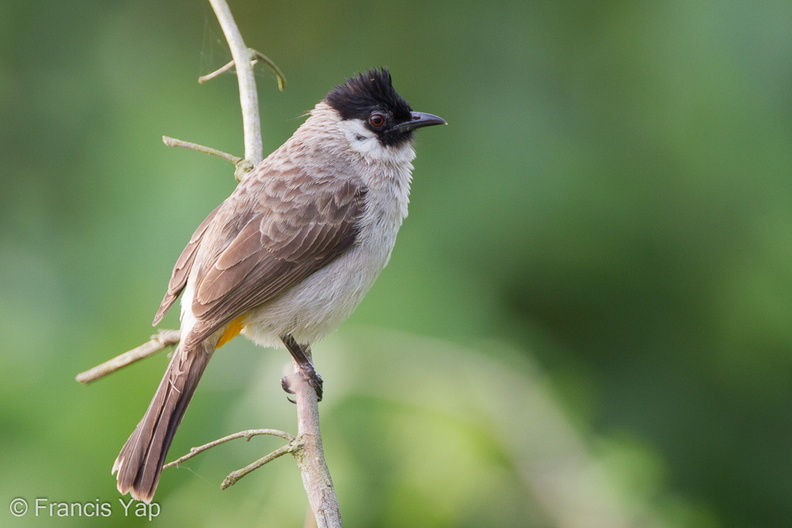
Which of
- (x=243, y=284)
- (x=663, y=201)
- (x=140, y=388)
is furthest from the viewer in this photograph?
(x=663, y=201)

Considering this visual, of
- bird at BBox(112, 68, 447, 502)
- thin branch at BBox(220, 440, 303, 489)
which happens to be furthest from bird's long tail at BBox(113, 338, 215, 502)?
thin branch at BBox(220, 440, 303, 489)

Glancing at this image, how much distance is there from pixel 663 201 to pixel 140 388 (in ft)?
8.09

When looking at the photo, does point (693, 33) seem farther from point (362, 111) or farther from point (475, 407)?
point (475, 407)

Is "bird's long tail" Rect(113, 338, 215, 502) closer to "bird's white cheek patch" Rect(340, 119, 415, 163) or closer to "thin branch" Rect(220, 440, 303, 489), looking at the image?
"thin branch" Rect(220, 440, 303, 489)

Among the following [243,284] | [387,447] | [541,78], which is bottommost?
[387,447]

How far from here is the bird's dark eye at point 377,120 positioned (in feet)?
11.7

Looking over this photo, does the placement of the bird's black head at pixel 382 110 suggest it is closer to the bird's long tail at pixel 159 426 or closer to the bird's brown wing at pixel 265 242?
the bird's brown wing at pixel 265 242

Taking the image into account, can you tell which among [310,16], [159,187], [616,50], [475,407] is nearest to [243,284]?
[475,407]

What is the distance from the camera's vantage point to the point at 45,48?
464cm

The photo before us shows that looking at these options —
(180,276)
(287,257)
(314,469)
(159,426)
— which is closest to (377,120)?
(287,257)

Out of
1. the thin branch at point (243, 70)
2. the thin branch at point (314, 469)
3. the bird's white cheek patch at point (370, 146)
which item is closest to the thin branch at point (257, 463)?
the thin branch at point (314, 469)

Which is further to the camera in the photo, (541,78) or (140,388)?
(541,78)

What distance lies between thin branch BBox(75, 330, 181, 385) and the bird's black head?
1079mm

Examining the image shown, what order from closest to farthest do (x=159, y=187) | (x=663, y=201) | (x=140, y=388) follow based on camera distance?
(x=140, y=388) → (x=159, y=187) → (x=663, y=201)
